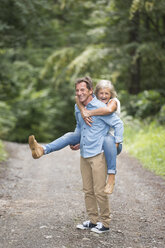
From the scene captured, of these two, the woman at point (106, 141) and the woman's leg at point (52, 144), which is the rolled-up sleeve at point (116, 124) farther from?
the woman's leg at point (52, 144)

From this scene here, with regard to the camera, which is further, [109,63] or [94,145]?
[109,63]

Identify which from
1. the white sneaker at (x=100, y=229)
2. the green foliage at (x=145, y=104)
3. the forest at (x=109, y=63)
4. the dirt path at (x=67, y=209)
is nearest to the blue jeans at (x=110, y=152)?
the white sneaker at (x=100, y=229)

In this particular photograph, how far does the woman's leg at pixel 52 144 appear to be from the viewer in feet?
13.3

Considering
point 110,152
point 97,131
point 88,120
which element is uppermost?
point 88,120

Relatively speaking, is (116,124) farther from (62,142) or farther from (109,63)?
(109,63)

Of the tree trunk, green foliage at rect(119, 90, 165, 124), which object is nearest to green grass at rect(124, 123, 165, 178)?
green foliage at rect(119, 90, 165, 124)

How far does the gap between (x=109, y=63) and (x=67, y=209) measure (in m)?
9.23

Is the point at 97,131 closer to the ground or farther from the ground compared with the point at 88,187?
farther from the ground

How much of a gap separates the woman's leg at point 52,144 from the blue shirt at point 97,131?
0.58 feet

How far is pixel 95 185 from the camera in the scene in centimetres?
407

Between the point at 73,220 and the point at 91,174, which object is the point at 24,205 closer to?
the point at 73,220

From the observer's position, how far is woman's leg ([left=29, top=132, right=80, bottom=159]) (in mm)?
4047

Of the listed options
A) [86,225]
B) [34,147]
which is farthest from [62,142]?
[86,225]

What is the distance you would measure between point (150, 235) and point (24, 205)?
6.63 ft
